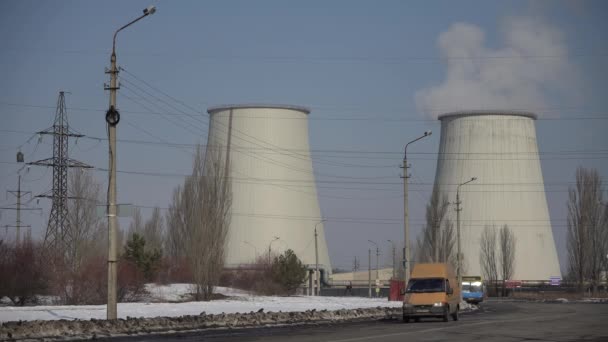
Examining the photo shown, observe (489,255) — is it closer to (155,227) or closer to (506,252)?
(506,252)

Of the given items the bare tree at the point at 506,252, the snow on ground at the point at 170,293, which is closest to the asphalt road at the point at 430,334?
the snow on ground at the point at 170,293

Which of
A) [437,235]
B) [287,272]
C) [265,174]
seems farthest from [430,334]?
[437,235]

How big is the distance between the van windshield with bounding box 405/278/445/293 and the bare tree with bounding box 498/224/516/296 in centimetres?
3277

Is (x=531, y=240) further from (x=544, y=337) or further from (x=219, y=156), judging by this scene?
(x=544, y=337)

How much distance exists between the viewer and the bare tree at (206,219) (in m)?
41.9

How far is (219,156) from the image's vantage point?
47.6 m

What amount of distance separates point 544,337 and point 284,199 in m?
33.8

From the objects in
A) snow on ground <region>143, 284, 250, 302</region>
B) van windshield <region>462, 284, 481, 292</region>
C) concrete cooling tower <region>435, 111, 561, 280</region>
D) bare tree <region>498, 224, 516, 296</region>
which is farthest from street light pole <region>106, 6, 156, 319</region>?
bare tree <region>498, 224, 516, 296</region>

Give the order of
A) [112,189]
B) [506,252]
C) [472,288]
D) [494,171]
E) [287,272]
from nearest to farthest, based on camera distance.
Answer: [112,189]
[472,288]
[287,272]
[494,171]
[506,252]

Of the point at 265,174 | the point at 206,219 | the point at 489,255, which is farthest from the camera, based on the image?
the point at 489,255

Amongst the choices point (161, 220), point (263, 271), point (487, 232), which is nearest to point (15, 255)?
point (263, 271)

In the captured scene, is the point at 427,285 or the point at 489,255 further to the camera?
the point at 489,255

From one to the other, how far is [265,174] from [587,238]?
94.1 ft

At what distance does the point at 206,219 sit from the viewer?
43.4 m
